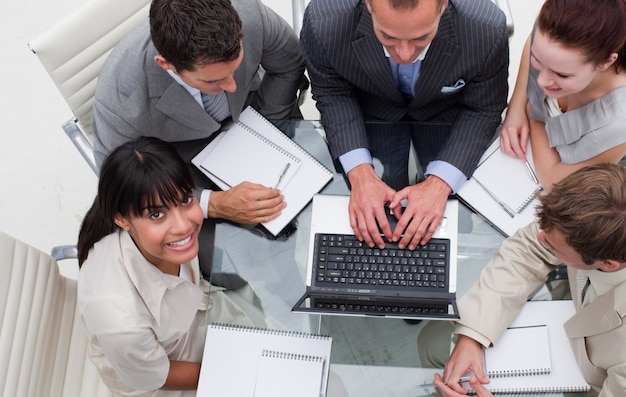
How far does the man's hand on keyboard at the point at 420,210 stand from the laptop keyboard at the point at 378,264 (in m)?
0.03

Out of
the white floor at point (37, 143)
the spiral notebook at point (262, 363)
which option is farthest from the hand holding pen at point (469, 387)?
the white floor at point (37, 143)

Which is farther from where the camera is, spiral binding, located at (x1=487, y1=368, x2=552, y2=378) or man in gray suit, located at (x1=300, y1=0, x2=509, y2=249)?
man in gray suit, located at (x1=300, y1=0, x2=509, y2=249)

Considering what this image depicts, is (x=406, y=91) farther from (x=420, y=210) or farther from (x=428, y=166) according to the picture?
(x=420, y=210)

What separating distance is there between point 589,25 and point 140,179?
104cm

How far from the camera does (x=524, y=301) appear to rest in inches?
66.2

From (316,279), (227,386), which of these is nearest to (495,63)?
(316,279)

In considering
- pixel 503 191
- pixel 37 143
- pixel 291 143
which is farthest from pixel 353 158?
pixel 37 143

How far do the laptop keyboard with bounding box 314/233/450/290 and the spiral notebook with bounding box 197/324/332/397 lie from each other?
0.16 metres

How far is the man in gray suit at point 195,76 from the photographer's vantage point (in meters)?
1.60

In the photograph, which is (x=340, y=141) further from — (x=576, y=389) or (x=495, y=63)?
(x=576, y=389)

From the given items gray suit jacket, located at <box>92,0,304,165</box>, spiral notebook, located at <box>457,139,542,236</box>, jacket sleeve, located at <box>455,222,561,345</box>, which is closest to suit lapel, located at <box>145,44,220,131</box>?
gray suit jacket, located at <box>92,0,304,165</box>

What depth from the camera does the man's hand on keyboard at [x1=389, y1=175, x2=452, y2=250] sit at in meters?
1.70

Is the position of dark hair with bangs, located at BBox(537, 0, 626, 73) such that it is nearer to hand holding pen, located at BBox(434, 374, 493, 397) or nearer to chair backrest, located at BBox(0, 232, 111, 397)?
hand holding pen, located at BBox(434, 374, 493, 397)

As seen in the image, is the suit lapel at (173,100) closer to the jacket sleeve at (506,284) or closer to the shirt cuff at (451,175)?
the shirt cuff at (451,175)
